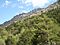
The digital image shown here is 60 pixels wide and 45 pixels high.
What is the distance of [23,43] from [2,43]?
36.8 feet

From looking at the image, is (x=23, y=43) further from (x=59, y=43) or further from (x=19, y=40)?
(x=59, y=43)

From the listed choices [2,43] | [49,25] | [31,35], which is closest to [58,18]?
[49,25]

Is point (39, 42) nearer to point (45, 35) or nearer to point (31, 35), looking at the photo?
point (45, 35)

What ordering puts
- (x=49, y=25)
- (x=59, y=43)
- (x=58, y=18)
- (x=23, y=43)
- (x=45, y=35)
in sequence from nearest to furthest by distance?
1. (x=59, y=43)
2. (x=45, y=35)
3. (x=23, y=43)
4. (x=49, y=25)
5. (x=58, y=18)

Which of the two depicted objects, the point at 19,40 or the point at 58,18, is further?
the point at 58,18

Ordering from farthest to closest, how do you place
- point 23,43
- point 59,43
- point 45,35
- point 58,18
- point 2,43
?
point 58,18
point 2,43
point 23,43
point 45,35
point 59,43

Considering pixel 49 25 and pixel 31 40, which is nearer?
pixel 31 40

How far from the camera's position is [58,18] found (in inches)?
4473

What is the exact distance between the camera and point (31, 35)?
282ft

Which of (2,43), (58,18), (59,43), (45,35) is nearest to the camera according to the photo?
(59,43)

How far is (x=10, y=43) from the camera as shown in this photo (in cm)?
8638

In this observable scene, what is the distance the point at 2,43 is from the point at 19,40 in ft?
25.1

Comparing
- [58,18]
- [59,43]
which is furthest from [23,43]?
[58,18]

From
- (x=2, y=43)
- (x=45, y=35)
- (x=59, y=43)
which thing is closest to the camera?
(x=59, y=43)
